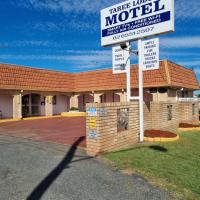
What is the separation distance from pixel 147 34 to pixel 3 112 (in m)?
17.7

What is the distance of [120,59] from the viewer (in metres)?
12.1

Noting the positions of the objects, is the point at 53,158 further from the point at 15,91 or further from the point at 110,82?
the point at 110,82

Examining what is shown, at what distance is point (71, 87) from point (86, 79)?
6.55ft

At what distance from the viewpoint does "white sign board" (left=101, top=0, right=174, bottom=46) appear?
1001 centimetres

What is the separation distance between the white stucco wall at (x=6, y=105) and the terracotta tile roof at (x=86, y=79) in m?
2.20

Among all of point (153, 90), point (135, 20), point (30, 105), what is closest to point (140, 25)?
point (135, 20)

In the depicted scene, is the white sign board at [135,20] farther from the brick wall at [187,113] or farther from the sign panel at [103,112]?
the brick wall at [187,113]

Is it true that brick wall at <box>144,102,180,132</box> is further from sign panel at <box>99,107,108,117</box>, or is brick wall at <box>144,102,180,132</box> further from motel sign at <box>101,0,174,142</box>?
sign panel at <box>99,107,108,117</box>

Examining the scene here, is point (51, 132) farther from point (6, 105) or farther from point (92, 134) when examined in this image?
point (6, 105)

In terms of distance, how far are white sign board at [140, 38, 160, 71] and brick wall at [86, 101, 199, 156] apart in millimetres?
2087

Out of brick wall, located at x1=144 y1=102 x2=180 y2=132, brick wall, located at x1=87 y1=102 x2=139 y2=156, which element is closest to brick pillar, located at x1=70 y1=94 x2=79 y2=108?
brick wall, located at x1=144 y1=102 x2=180 y2=132

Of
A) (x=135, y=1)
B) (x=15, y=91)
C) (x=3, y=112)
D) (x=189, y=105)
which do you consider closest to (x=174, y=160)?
(x=135, y=1)

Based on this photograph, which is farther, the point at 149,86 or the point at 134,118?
the point at 149,86

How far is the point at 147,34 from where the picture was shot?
10.5 meters
